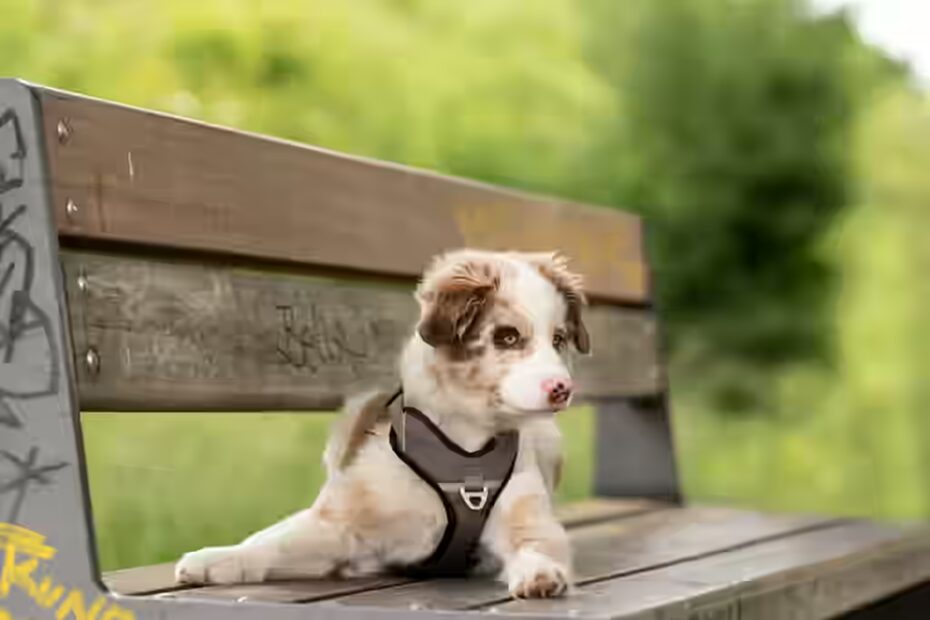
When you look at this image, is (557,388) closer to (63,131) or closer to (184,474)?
(63,131)

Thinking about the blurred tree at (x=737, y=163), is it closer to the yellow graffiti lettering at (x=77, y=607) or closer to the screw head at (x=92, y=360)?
the screw head at (x=92, y=360)

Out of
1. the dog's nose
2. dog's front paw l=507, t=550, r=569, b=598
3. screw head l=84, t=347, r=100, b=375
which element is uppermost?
screw head l=84, t=347, r=100, b=375

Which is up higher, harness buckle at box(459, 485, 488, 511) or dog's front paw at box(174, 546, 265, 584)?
harness buckle at box(459, 485, 488, 511)

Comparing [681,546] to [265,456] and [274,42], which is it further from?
[274,42]

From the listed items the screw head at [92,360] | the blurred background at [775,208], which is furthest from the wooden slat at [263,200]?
the blurred background at [775,208]

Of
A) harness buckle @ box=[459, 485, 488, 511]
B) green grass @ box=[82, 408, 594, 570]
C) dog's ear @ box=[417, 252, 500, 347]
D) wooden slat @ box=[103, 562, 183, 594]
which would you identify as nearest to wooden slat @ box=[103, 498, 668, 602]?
wooden slat @ box=[103, 562, 183, 594]

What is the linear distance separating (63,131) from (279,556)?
434 millimetres

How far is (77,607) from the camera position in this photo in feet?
4.07

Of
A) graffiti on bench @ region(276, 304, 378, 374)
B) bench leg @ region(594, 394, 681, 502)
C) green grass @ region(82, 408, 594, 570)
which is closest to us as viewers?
graffiti on bench @ region(276, 304, 378, 374)

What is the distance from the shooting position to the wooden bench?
4.12 feet

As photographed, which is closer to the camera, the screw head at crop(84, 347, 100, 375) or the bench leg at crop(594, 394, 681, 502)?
the screw head at crop(84, 347, 100, 375)

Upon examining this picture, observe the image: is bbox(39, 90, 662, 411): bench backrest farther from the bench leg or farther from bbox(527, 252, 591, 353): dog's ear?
the bench leg

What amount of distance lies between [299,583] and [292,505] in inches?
24.6

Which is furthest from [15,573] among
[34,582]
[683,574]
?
[683,574]
